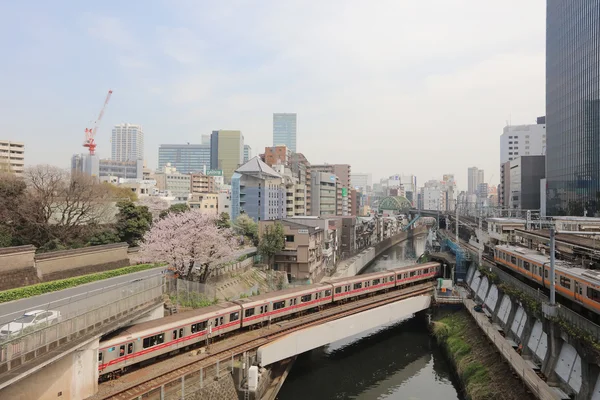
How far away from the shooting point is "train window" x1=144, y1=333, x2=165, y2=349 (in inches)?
709

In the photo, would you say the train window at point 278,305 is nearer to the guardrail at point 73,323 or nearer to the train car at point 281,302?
the train car at point 281,302

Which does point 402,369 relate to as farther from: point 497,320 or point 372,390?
point 497,320

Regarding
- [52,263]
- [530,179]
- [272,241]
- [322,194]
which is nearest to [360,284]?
[272,241]

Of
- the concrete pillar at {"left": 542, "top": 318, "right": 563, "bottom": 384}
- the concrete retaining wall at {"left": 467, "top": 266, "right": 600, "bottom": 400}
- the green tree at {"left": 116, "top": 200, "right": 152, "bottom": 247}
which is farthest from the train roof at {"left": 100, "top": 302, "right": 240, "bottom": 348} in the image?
the green tree at {"left": 116, "top": 200, "right": 152, "bottom": 247}

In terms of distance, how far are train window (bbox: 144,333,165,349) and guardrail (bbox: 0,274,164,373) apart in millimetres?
1611

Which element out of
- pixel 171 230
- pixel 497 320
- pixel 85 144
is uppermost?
pixel 85 144

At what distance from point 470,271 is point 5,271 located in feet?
125

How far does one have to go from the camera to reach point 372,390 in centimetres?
2381

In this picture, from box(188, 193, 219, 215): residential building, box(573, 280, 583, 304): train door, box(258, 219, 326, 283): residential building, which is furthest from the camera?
box(188, 193, 219, 215): residential building

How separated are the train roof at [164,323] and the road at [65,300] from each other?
5.51 feet

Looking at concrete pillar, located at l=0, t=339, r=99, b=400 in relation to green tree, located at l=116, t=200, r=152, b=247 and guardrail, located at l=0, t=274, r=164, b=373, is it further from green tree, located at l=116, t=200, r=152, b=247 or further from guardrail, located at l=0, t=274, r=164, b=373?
green tree, located at l=116, t=200, r=152, b=247

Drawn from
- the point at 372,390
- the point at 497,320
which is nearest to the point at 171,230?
the point at 372,390

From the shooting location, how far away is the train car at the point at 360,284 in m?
30.8

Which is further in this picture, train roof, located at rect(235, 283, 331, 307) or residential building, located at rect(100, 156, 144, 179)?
residential building, located at rect(100, 156, 144, 179)
